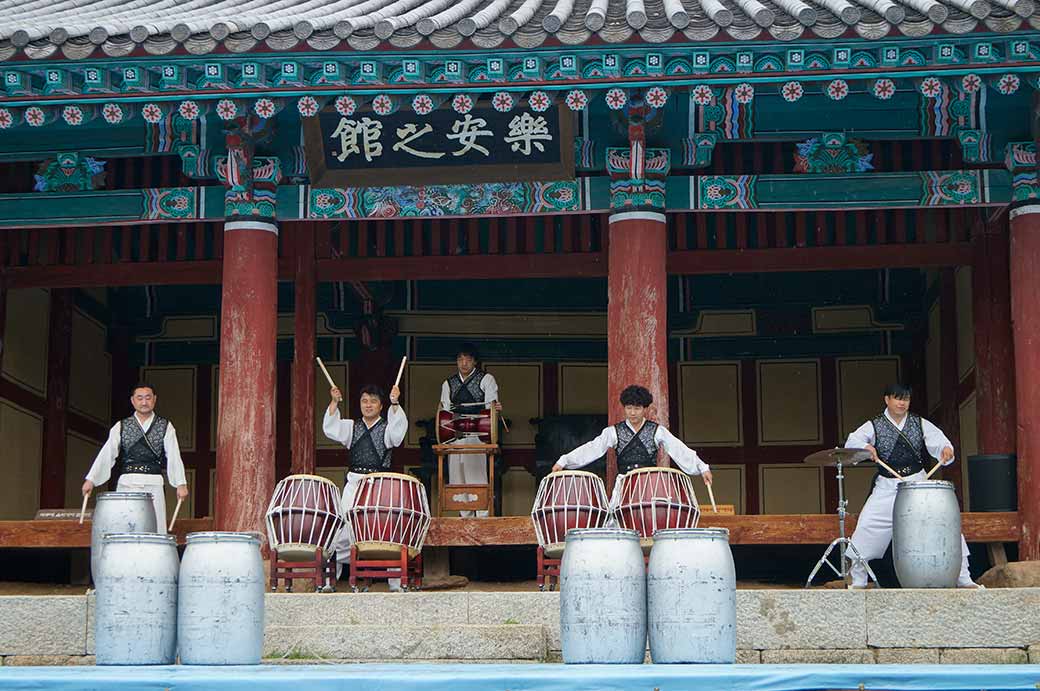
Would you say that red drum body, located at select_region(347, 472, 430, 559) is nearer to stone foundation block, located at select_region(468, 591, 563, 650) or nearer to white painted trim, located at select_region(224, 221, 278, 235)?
stone foundation block, located at select_region(468, 591, 563, 650)

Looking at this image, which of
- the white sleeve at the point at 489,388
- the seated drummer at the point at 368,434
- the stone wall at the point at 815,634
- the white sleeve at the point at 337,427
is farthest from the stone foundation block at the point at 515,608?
the white sleeve at the point at 489,388

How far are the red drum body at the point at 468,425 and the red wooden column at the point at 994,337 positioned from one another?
333 cm

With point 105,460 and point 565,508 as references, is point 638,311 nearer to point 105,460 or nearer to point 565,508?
point 565,508

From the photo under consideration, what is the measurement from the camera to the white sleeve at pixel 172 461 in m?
9.78

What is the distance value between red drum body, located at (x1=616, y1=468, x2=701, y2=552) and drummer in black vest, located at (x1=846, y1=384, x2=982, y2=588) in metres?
1.12

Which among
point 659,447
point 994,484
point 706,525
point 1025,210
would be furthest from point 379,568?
point 1025,210

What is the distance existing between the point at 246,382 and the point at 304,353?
1540 millimetres

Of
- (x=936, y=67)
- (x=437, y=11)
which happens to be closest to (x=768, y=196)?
Answer: (x=936, y=67)

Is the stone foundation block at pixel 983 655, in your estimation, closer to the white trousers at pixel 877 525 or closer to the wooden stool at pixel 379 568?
the white trousers at pixel 877 525

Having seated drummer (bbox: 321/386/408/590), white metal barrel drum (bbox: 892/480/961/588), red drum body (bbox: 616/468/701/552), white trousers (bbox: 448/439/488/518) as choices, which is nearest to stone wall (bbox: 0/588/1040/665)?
white metal barrel drum (bbox: 892/480/961/588)

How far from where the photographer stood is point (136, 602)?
666 centimetres

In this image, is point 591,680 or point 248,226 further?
point 248,226

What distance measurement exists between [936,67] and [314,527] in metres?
4.20

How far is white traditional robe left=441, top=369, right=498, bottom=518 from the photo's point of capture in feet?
38.6
